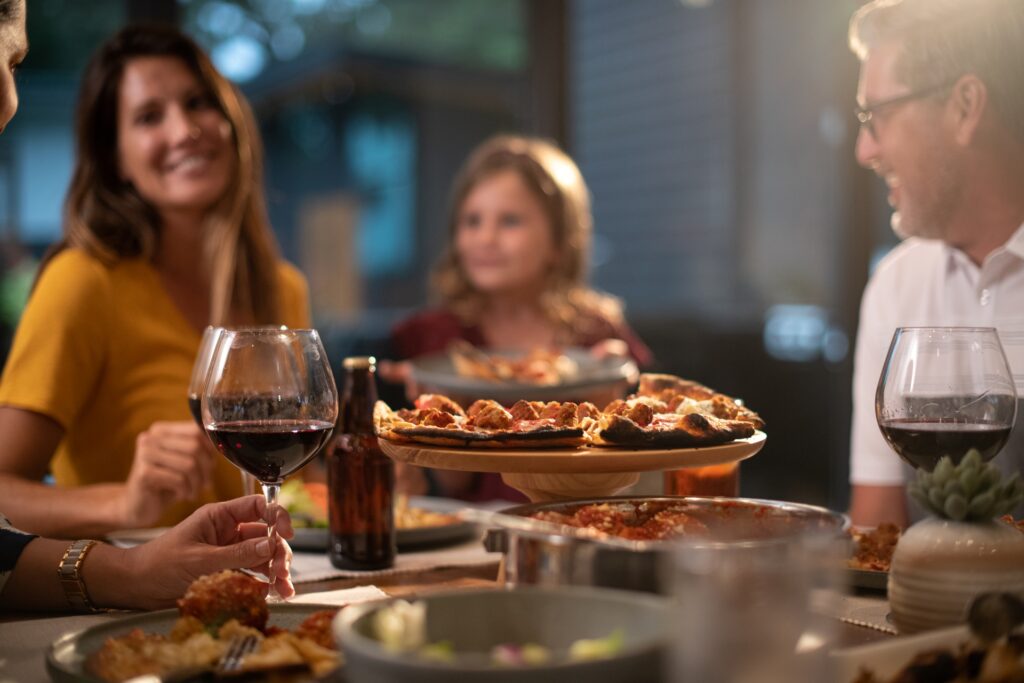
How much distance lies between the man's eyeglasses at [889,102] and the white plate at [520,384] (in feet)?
2.55

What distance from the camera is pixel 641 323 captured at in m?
5.55

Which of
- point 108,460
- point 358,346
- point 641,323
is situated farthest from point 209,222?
point 641,323

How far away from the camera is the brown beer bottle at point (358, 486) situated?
161 centimetres

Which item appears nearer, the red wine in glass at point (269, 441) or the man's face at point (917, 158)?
the red wine in glass at point (269, 441)

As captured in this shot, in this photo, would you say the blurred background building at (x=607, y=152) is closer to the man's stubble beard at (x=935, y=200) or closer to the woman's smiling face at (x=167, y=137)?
the woman's smiling face at (x=167, y=137)

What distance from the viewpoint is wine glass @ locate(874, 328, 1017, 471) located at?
4.26 feet

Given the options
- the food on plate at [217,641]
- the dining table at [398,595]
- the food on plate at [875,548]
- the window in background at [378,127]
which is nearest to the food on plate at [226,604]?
the food on plate at [217,641]

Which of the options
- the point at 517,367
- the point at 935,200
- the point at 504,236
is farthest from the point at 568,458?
the point at 504,236

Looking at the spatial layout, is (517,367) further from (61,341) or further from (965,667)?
(965,667)

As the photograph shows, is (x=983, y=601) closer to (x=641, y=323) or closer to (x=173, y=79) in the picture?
(x=173, y=79)

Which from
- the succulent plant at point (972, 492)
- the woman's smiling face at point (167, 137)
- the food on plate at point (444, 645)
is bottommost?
the food on plate at point (444, 645)

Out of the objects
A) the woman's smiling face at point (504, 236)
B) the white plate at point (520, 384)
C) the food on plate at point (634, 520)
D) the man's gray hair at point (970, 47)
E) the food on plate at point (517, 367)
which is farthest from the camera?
the woman's smiling face at point (504, 236)

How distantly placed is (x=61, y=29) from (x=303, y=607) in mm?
3061

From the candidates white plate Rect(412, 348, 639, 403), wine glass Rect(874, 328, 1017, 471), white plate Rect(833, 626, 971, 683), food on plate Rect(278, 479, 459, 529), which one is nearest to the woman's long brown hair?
white plate Rect(412, 348, 639, 403)
